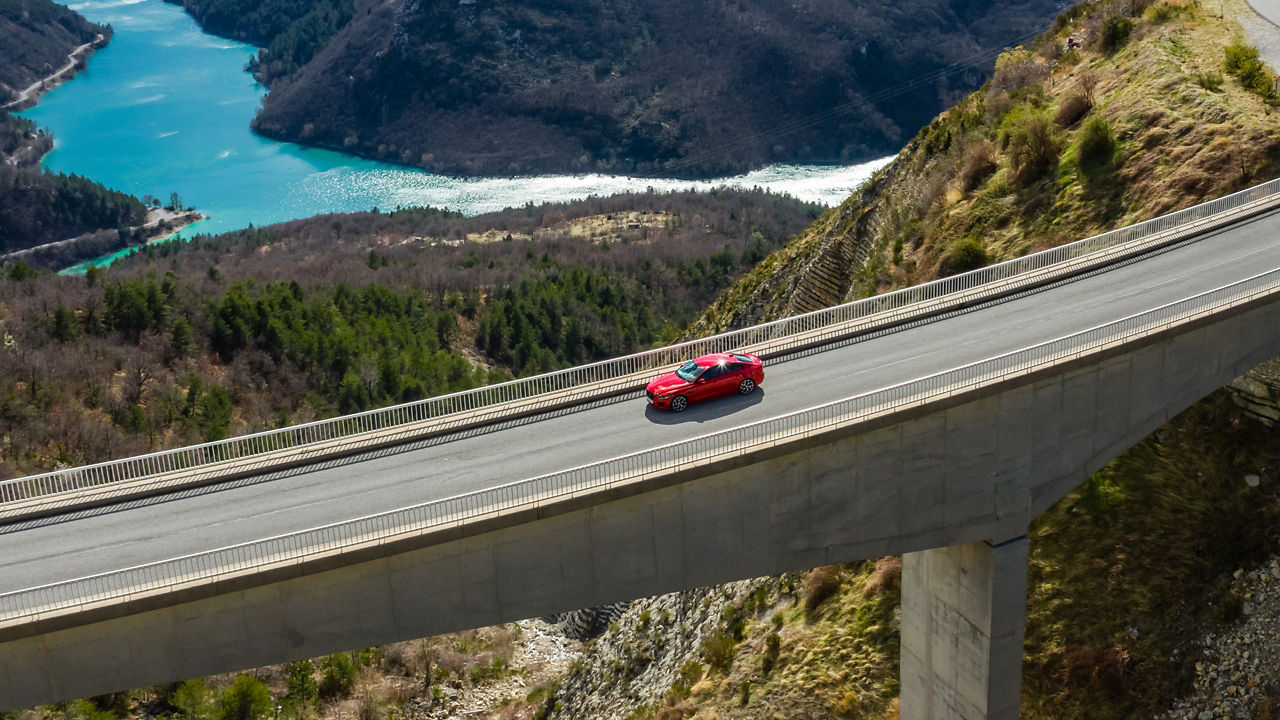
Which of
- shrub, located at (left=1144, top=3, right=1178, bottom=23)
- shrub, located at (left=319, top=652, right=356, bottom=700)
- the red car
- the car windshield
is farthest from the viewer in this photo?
shrub, located at (left=1144, top=3, right=1178, bottom=23)

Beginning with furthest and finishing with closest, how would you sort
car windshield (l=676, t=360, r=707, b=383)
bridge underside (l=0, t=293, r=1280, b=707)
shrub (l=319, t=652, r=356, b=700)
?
shrub (l=319, t=652, r=356, b=700)
car windshield (l=676, t=360, r=707, b=383)
bridge underside (l=0, t=293, r=1280, b=707)

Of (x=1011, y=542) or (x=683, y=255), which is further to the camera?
(x=683, y=255)

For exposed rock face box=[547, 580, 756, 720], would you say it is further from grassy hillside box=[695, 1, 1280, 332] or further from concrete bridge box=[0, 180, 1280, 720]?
grassy hillside box=[695, 1, 1280, 332]

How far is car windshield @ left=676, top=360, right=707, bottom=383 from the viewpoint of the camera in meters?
26.6

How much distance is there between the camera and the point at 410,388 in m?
70.7

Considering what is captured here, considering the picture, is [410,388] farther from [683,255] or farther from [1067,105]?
[683,255]

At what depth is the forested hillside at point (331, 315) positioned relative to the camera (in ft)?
189

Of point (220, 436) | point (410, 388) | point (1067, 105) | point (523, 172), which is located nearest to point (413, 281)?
point (410, 388)

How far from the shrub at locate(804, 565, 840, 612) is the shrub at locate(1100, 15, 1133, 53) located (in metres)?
26.4

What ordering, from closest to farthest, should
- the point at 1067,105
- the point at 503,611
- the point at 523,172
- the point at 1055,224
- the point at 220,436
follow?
the point at 503,611 < the point at 1055,224 < the point at 1067,105 < the point at 220,436 < the point at 523,172

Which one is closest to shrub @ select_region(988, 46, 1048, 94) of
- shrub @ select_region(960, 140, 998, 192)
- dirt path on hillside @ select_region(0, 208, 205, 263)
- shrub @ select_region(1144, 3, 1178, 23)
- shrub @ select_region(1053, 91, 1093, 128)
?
shrub @ select_region(1144, 3, 1178, 23)

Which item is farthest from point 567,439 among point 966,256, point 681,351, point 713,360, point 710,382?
point 966,256

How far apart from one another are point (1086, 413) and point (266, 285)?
73530 millimetres

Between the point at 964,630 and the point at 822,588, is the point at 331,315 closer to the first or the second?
the point at 822,588
